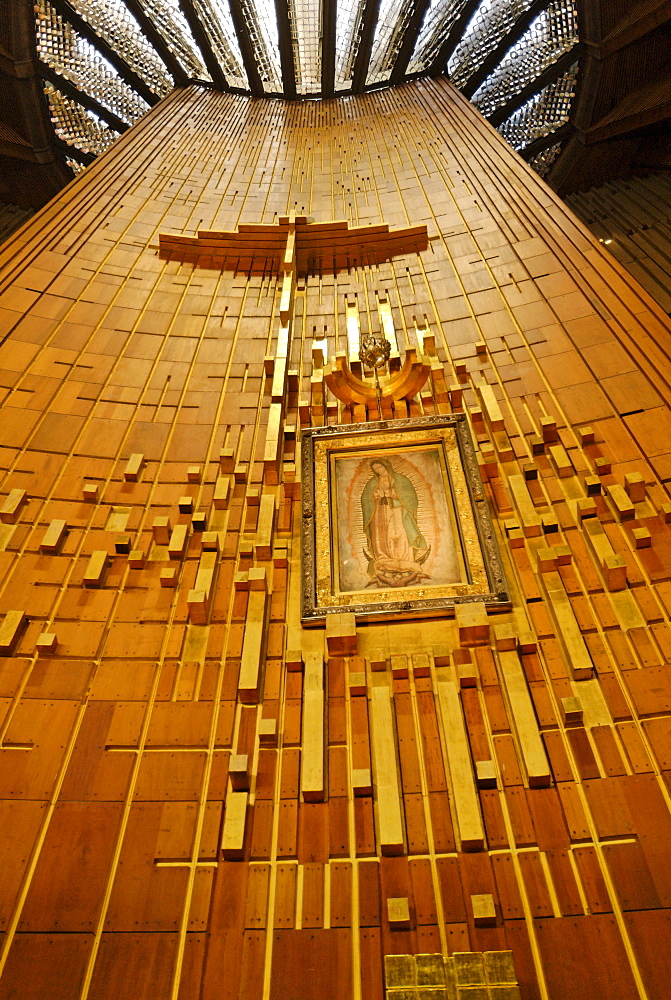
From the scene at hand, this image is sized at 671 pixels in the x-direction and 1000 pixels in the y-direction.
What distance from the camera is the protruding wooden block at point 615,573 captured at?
9.55ft

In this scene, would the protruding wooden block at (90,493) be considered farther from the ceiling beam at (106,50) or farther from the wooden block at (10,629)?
the ceiling beam at (106,50)

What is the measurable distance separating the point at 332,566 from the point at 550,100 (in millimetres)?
7371

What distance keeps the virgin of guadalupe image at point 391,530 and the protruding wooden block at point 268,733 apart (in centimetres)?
77

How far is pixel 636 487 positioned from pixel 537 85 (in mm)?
6799

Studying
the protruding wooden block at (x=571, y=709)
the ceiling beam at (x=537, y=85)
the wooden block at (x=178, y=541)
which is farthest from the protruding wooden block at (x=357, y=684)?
the ceiling beam at (x=537, y=85)

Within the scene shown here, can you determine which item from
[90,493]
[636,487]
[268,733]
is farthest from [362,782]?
[90,493]

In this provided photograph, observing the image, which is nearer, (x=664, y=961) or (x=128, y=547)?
(x=664, y=961)

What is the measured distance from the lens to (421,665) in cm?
282

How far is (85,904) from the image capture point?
2.24m

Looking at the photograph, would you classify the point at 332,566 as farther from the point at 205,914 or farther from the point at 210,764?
the point at 205,914

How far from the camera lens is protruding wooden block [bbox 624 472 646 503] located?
10.4 ft

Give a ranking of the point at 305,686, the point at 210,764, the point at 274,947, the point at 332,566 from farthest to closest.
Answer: the point at 332,566, the point at 305,686, the point at 210,764, the point at 274,947

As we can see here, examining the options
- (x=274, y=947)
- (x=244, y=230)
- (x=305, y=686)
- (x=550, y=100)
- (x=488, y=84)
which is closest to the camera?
(x=274, y=947)

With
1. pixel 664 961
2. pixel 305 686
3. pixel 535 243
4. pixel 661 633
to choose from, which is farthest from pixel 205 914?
pixel 535 243
